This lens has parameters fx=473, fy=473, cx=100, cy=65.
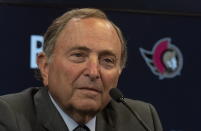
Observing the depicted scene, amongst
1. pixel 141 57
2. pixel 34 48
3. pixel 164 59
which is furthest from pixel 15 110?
pixel 164 59

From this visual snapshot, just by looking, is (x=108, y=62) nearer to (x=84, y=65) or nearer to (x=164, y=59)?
(x=84, y=65)

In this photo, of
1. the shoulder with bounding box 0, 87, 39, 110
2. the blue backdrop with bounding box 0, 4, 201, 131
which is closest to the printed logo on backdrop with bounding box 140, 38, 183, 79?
the blue backdrop with bounding box 0, 4, 201, 131

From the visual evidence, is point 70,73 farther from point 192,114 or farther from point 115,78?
point 192,114

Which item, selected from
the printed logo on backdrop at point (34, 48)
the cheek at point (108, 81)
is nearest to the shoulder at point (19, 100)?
the cheek at point (108, 81)

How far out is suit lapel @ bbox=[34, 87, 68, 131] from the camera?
160 cm

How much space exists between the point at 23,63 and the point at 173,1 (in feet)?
3.17

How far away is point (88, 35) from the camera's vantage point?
1.61 meters

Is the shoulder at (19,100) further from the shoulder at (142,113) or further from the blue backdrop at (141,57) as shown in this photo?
the blue backdrop at (141,57)

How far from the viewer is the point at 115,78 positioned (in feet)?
5.50

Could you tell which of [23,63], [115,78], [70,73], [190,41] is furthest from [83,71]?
[190,41]

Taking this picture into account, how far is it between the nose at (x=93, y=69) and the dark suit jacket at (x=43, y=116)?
20 cm

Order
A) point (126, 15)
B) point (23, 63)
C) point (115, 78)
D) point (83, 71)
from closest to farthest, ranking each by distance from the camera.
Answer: point (83, 71)
point (115, 78)
point (23, 63)
point (126, 15)

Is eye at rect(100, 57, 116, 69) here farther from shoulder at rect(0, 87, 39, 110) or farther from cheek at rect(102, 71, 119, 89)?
shoulder at rect(0, 87, 39, 110)

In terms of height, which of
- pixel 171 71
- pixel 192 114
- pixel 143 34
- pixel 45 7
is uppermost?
pixel 45 7
